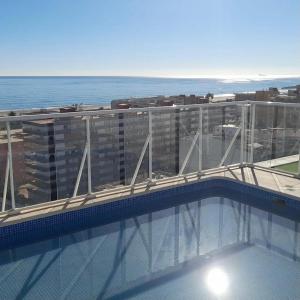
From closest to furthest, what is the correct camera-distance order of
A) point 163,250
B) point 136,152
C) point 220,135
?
point 163,250 < point 136,152 < point 220,135

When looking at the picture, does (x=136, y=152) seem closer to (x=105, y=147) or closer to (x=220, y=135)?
(x=105, y=147)

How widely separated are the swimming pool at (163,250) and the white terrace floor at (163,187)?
90 mm

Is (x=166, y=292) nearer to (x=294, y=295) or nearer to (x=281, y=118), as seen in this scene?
(x=294, y=295)

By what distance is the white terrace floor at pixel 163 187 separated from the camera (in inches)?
161

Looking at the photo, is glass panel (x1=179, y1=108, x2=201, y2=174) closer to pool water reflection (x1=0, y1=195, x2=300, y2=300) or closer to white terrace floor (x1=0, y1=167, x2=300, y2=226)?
white terrace floor (x1=0, y1=167, x2=300, y2=226)

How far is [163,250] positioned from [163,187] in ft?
4.37

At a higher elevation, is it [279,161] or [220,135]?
[220,135]

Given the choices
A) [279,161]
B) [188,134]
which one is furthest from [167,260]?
[279,161]

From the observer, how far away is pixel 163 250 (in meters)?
3.76

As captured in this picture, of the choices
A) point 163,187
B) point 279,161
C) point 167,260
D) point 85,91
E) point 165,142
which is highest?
point 85,91

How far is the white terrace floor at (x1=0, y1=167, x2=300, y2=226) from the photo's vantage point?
4.09m

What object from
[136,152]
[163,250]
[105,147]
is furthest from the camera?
[136,152]

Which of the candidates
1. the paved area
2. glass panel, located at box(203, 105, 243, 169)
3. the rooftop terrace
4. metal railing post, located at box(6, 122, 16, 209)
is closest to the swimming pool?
the rooftop terrace

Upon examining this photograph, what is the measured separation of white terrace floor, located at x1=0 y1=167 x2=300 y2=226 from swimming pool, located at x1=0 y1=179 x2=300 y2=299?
0.29 ft
